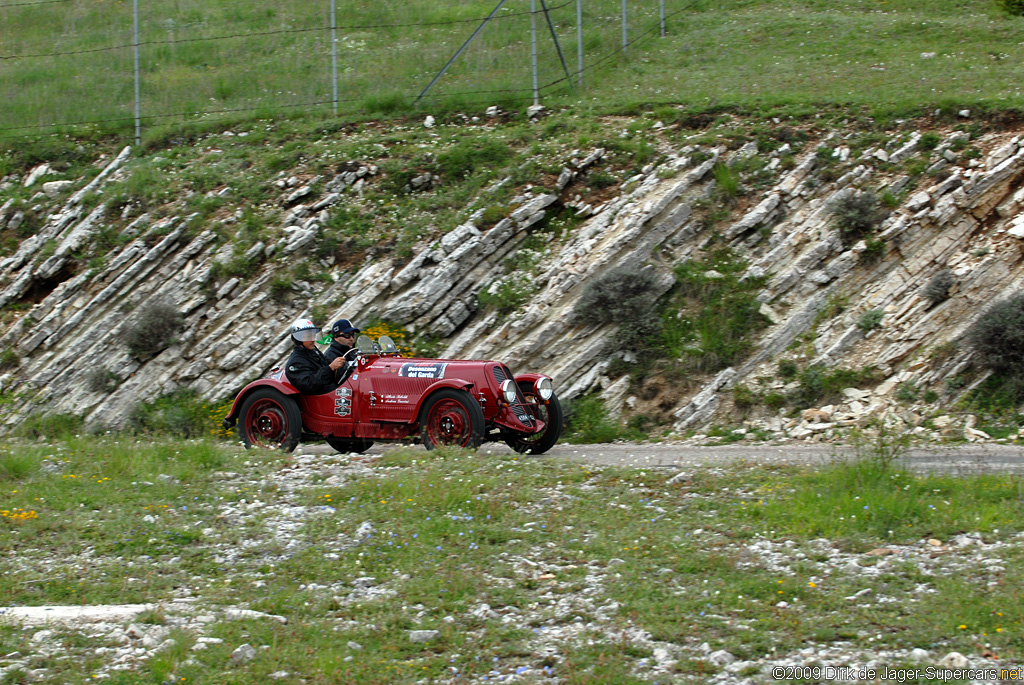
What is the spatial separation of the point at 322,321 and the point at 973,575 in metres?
13.2

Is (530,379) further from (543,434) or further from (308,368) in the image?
(308,368)

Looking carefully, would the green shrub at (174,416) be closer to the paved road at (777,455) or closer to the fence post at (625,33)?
the paved road at (777,455)

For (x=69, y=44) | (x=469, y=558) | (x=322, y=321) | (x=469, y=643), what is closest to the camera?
(x=469, y=643)

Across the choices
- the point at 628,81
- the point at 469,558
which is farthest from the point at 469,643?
the point at 628,81

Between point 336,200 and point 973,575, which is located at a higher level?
point 336,200

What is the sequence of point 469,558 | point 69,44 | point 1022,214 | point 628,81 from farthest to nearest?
point 69,44 < point 628,81 < point 1022,214 < point 469,558

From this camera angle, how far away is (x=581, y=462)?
10.4m

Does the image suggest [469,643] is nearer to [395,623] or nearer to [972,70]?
[395,623]

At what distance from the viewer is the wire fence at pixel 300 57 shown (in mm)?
22297

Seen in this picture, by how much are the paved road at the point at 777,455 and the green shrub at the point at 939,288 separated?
367 centimetres

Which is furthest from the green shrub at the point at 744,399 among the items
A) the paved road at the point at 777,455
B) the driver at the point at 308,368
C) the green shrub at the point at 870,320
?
the driver at the point at 308,368

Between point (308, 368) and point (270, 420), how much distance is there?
2.95 feet

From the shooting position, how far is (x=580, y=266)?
16.0m

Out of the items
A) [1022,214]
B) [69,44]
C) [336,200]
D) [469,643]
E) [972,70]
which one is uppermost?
[69,44]
